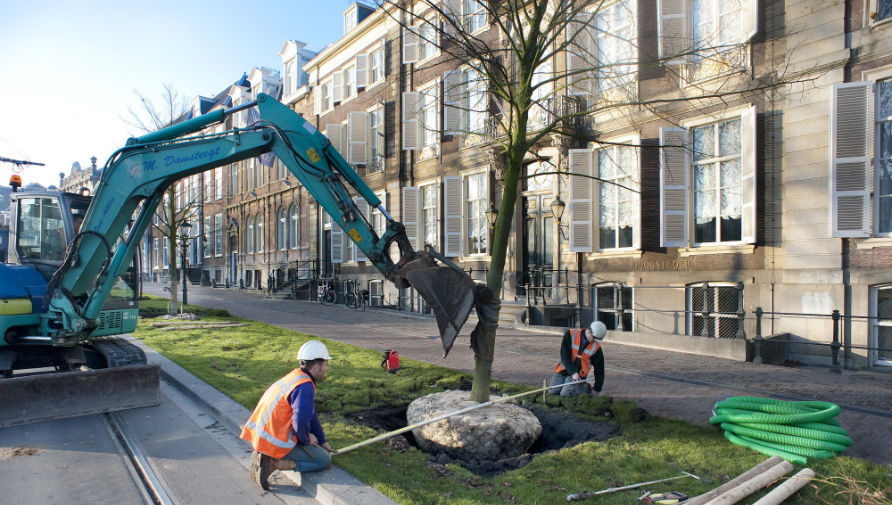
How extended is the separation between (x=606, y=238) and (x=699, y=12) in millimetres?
6223

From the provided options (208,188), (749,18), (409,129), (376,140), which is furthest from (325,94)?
(749,18)

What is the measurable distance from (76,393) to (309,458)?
4017 mm

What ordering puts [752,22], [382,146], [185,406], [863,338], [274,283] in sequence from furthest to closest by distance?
[274,283]
[382,146]
[752,22]
[863,338]
[185,406]

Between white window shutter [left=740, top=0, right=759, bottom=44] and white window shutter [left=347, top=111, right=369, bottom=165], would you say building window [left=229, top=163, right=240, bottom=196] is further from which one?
white window shutter [left=740, top=0, right=759, bottom=44]

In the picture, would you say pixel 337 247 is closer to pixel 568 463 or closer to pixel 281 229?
pixel 281 229

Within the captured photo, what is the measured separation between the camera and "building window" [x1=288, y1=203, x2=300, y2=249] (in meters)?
33.2

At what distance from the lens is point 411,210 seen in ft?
72.4

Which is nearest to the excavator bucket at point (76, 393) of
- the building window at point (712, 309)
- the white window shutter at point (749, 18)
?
the building window at point (712, 309)

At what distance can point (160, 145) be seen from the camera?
7.43 metres

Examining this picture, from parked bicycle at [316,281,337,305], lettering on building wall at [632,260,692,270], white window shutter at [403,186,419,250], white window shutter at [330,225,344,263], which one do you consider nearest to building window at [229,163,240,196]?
white window shutter at [330,225,344,263]

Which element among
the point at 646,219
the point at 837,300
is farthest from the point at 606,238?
the point at 837,300

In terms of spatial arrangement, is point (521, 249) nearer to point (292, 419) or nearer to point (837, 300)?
point (837, 300)

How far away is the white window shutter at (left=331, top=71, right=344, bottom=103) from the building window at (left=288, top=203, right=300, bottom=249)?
319 inches

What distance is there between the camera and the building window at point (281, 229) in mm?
34700
